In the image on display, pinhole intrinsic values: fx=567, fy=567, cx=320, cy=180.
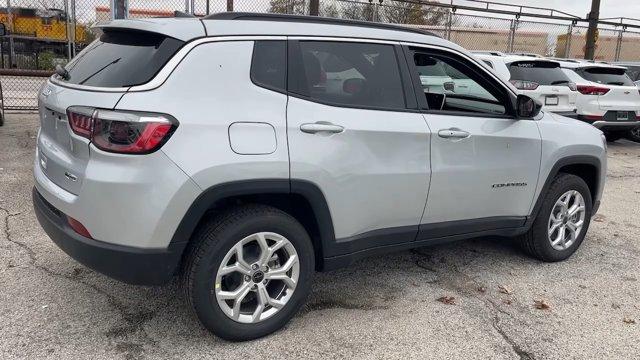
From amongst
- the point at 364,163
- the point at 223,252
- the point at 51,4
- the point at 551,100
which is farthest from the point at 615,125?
the point at 51,4

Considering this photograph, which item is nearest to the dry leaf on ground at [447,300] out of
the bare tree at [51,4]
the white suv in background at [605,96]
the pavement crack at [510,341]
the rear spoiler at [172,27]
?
the pavement crack at [510,341]

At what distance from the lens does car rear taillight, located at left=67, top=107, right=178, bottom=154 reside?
271 centimetres

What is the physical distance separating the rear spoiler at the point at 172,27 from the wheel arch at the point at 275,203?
2.67ft

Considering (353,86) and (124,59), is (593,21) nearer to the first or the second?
(353,86)

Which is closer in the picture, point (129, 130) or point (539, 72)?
point (129, 130)

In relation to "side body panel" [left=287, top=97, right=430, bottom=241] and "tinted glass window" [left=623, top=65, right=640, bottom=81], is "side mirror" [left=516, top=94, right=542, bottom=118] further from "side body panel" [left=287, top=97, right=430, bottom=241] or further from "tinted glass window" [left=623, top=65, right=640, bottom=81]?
"tinted glass window" [left=623, top=65, right=640, bottom=81]

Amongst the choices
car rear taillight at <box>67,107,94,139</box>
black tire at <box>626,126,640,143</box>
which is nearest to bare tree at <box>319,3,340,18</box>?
black tire at <box>626,126,640,143</box>

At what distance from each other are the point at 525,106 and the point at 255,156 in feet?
7.28

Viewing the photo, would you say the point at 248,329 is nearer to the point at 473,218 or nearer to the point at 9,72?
the point at 473,218

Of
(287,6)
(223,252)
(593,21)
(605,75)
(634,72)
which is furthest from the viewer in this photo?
(593,21)

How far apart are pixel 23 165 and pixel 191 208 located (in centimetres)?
497

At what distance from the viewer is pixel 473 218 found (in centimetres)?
403

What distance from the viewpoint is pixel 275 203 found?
10.7 ft

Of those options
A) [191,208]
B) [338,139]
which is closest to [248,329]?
[191,208]
